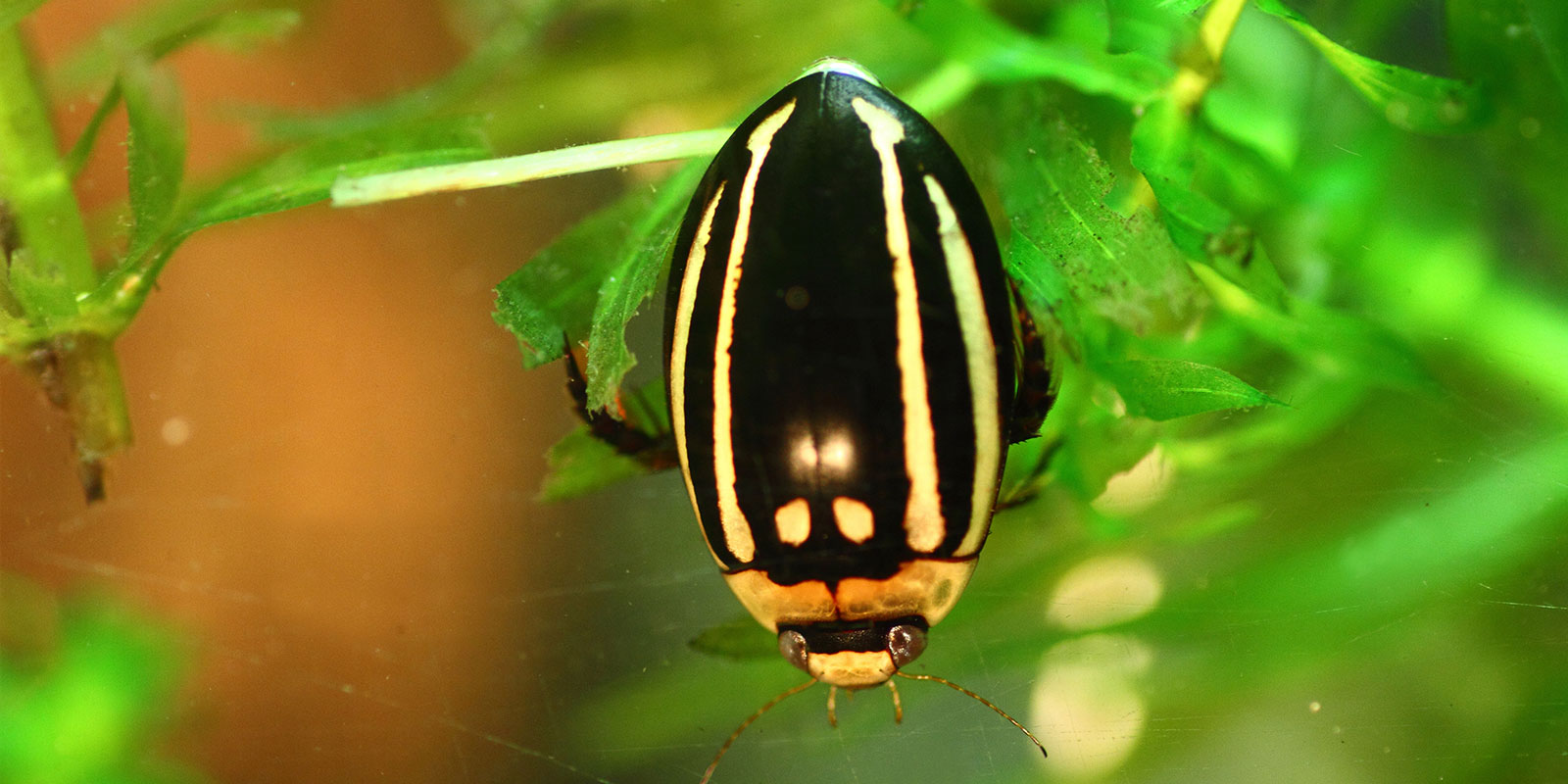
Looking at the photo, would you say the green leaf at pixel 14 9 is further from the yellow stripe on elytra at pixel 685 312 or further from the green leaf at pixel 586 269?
the yellow stripe on elytra at pixel 685 312

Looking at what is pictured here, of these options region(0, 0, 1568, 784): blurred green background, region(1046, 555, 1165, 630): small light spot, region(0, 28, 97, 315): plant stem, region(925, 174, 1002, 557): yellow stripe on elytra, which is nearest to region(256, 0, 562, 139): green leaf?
region(0, 0, 1568, 784): blurred green background

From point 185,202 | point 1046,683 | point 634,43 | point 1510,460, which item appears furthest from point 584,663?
point 1510,460

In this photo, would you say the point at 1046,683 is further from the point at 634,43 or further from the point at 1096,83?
the point at 634,43

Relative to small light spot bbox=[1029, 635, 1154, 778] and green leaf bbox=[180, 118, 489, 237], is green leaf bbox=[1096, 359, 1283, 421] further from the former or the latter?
green leaf bbox=[180, 118, 489, 237]

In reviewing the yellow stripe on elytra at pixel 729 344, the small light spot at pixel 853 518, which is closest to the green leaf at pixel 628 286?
the yellow stripe on elytra at pixel 729 344

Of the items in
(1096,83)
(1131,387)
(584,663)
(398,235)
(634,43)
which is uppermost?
(1096,83)

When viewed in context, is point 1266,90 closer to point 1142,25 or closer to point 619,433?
point 1142,25

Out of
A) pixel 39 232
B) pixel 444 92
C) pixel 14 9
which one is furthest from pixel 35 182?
pixel 444 92
